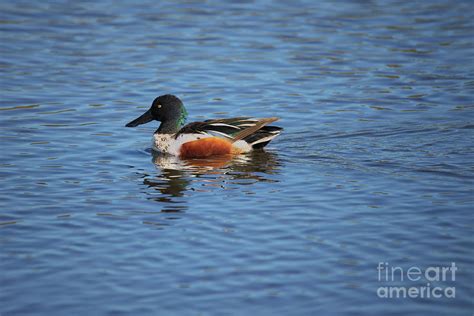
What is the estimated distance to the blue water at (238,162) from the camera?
6.91 metres

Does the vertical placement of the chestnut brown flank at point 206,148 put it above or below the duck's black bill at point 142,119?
below

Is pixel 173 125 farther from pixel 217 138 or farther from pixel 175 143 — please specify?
pixel 217 138

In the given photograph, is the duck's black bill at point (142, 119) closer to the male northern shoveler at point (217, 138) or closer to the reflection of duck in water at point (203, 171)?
the male northern shoveler at point (217, 138)

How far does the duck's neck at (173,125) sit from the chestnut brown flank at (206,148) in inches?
20.1

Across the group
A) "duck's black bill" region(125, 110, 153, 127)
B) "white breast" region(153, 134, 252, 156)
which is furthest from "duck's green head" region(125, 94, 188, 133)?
"white breast" region(153, 134, 252, 156)

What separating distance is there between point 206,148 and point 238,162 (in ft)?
1.67

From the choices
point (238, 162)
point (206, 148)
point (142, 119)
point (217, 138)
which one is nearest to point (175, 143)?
point (206, 148)

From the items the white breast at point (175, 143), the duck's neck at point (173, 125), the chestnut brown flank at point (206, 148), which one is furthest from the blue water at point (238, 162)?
the duck's neck at point (173, 125)

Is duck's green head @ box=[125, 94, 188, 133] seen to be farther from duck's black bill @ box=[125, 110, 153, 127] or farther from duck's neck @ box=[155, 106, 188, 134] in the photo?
duck's black bill @ box=[125, 110, 153, 127]

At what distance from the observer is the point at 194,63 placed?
51.7ft

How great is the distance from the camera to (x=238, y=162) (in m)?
11.0

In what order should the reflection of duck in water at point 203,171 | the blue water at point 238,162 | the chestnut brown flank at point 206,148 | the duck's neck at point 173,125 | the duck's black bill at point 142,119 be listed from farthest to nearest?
the duck's black bill at point 142,119 → the duck's neck at point 173,125 → the chestnut brown flank at point 206,148 → the reflection of duck in water at point 203,171 → the blue water at point 238,162

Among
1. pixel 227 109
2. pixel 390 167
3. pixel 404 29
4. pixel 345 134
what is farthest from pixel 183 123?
pixel 404 29

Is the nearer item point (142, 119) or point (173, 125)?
point (173, 125)
